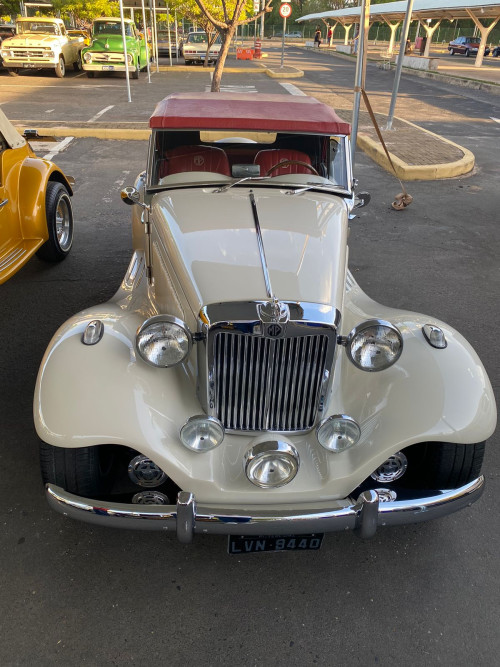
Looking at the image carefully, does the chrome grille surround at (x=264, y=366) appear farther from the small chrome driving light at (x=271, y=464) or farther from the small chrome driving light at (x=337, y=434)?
the small chrome driving light at (x=271, y=464)

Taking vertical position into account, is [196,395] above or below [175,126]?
below

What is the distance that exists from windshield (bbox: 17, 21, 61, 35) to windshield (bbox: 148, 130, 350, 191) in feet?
67.4

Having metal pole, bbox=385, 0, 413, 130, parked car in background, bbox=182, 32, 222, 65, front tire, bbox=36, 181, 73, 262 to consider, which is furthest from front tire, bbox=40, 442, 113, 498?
parked car in background, bbox=182, 32, 222, 65

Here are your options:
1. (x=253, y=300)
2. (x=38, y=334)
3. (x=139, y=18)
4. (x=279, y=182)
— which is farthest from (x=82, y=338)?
(x=139, y=18)

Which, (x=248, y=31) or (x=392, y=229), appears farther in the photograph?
(x=248, y=31)

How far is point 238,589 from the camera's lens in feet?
8.05

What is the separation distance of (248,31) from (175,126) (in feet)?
289

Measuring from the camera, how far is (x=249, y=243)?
280cm

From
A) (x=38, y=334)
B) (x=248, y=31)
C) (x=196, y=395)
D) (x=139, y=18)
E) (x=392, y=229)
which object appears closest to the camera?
(x=196, y=395)

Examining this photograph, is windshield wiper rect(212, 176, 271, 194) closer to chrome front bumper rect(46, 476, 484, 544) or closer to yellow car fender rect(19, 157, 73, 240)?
chrome front bumper rect(46, 476, 484, 544)

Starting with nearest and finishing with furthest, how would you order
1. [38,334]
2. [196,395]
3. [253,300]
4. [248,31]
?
[253,300]
[196,395]
[38,334]
[248,31]

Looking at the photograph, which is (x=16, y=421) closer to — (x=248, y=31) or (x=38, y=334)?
(x=38, y=334)

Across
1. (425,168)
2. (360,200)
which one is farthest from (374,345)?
(425,168)

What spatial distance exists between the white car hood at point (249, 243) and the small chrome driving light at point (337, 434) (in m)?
0.57
